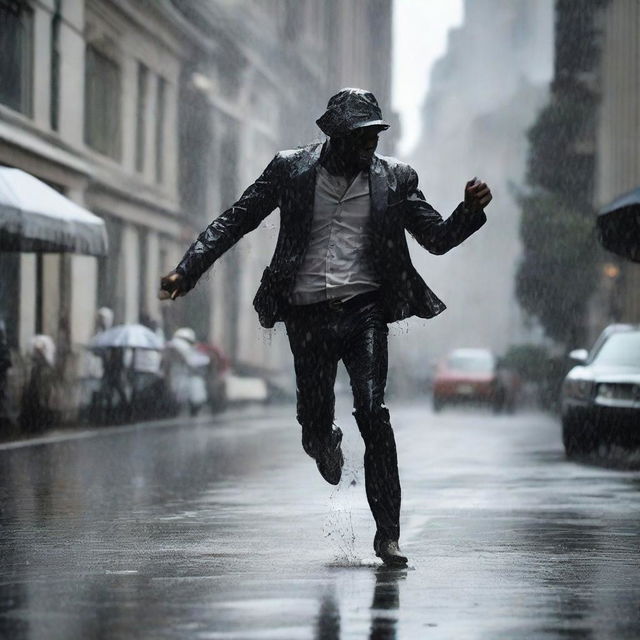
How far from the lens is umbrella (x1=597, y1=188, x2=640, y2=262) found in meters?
18.4

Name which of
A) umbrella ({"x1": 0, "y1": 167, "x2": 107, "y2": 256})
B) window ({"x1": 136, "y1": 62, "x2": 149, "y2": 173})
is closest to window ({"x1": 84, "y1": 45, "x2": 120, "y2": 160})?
window ({"x1": 136, "y1": 62, "x2": 149, "y2": 173})

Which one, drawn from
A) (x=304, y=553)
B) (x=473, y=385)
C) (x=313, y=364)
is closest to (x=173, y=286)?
(x=313, y=364)

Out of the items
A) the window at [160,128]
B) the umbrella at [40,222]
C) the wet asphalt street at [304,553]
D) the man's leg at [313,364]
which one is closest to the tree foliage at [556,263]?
the window at [160,128]

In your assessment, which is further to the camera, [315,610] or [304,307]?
[304,307]

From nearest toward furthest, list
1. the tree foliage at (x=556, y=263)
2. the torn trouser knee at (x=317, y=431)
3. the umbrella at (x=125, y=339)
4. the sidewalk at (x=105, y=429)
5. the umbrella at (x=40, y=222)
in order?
the torn trouser knee at (x=317, y=431)
the sidewalk at (x=105, y=429)
the umbrella at (x=40, y=222)
the umbrella at (x=125, y=339)
the tree foliage at (x=556, y=263)

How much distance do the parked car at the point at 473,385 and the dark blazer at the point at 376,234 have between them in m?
32.1

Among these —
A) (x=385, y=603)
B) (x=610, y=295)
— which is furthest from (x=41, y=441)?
(x=610, y=295)

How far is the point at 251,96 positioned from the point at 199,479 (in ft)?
133

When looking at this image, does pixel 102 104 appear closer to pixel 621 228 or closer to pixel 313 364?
pixel 621 228

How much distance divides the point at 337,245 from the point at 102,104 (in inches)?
1086

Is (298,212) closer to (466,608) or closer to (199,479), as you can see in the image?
(466,608)

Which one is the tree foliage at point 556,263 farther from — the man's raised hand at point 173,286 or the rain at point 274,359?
the man's raised hand at point 173,286

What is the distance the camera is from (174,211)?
40500 mm

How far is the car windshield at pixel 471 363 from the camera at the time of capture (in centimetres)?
4188
